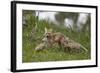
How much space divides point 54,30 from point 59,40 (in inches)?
3.5

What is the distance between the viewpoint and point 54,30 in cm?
167

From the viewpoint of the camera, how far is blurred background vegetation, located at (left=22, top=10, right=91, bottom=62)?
5.23 feet

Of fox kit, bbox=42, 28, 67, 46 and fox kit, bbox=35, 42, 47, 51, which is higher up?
fox kit, bbox=42, 28, 67, 46

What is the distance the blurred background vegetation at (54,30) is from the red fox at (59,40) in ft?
0.09

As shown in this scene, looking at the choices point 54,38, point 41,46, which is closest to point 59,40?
point 54,38

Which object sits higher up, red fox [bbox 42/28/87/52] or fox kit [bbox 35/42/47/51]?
red fox [bbox 42/28/87/52]

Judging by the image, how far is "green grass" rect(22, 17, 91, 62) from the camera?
62.6 inches

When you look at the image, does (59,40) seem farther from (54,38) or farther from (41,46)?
(41,46)

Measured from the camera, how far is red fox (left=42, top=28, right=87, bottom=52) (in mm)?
1654

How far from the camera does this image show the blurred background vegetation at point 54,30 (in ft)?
5.23

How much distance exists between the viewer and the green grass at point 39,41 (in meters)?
1.59

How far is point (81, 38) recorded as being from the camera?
1.76 metres

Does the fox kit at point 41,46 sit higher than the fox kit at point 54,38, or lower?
lower

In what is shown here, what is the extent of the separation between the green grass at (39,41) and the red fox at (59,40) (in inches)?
1.1
